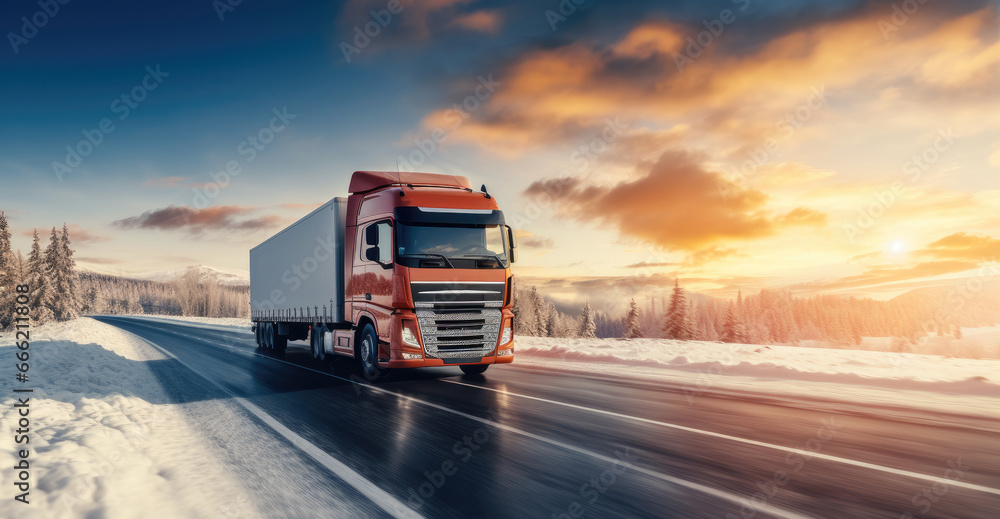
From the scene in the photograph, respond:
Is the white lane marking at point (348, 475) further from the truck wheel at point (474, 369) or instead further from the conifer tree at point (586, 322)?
the conifer tree at point (586, 322)

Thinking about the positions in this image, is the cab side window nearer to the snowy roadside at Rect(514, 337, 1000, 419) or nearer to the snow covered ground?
the snowy roadside at Rect(514, 337, 1000, 419)

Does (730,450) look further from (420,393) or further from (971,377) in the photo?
(971,377)

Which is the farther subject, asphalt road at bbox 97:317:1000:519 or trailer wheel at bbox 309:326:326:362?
trailer wheel at bbox 309:326:326:362

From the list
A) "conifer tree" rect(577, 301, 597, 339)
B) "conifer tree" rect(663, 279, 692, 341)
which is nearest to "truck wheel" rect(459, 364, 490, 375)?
"conifer tree" rect(663, 279, 692, 341)

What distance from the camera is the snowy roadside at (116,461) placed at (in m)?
3.80

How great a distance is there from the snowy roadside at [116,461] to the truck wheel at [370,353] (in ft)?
12.2

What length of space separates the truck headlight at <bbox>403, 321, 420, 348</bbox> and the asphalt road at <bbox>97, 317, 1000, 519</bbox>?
3.31ft

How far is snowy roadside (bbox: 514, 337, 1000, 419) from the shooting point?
30.5 feet

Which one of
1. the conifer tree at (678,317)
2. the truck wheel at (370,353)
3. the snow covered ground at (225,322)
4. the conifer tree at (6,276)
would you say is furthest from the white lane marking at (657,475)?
the conifer tree at (6,276)

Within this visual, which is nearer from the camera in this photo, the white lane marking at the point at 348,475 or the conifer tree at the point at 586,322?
the white lane marking at the point at 348,475

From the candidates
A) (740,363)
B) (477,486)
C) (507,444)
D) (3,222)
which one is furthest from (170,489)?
(3,222)

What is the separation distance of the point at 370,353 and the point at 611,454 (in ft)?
23.9

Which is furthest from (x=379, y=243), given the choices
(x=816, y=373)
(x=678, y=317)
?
(x=678, y=317)

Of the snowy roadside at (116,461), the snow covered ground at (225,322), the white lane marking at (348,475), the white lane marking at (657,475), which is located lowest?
the snow covered ground at (225,322)
